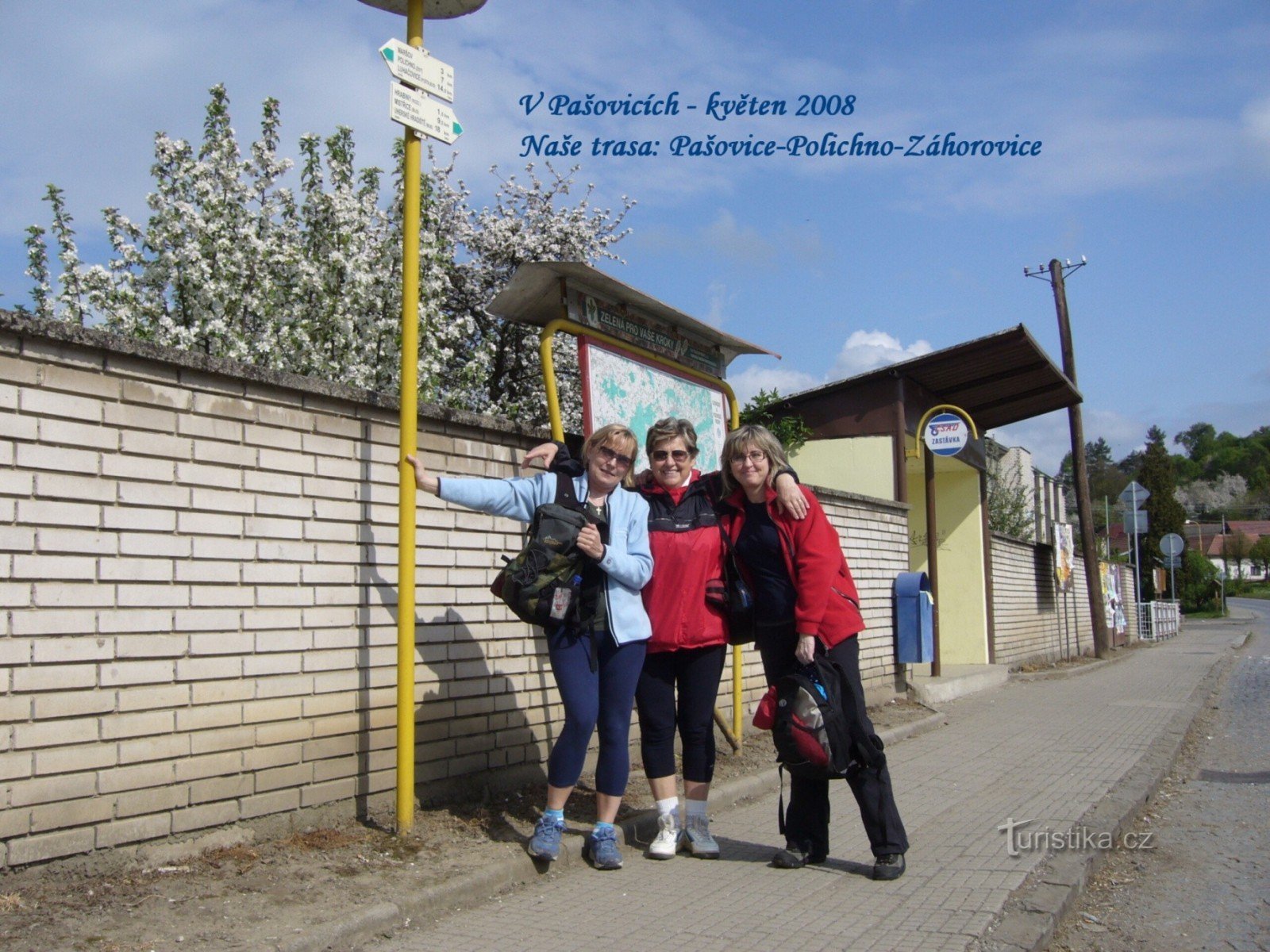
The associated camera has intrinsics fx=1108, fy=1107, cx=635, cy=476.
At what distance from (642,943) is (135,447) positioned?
8.49 ft

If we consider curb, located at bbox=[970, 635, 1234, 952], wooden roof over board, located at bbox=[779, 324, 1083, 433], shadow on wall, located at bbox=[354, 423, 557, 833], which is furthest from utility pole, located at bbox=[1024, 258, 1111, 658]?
shadow on wall, located at bbox=[354, 423, 557, 833]

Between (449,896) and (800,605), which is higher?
(800,605)

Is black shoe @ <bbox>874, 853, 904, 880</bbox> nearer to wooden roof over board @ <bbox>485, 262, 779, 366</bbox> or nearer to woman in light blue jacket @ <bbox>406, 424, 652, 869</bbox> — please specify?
woman in light blue jacket @ <bbox>406, 424, 652, 869</bbox>

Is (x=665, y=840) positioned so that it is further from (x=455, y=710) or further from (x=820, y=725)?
(x=455, y=710)

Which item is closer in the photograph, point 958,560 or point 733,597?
point 733,597

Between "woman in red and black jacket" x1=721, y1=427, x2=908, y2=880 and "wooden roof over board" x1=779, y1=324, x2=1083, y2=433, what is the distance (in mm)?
10484

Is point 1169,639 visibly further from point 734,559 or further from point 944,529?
point 734,559

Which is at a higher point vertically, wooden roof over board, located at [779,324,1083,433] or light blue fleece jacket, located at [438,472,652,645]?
wooden roof over board, located at [779,324,1083,433]

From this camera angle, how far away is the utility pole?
2372cm

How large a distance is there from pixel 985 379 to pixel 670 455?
12.9 m

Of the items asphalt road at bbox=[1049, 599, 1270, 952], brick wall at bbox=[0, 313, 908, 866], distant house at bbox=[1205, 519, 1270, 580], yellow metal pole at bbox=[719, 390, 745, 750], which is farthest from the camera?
distant house at bbox=[1205, 519, 1270, 580]

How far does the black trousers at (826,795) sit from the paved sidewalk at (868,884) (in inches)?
6.2

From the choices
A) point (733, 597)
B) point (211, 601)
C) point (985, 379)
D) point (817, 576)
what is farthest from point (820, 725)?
point (985, 379)

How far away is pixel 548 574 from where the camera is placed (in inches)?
182
